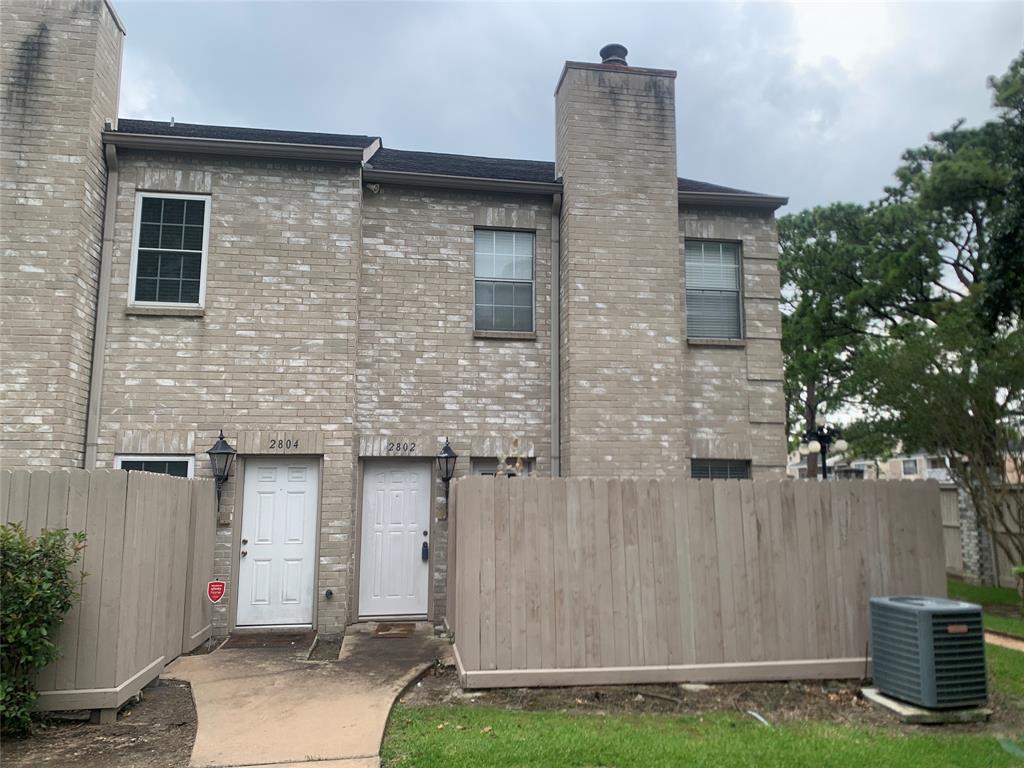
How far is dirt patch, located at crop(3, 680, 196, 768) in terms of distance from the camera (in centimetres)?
452

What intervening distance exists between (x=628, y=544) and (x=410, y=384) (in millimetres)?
4067

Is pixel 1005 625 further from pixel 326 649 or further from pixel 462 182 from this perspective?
pixel 462 182

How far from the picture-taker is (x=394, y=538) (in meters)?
9.02

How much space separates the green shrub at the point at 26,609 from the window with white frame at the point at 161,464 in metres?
3.39

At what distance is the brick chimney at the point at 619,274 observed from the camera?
9102mm

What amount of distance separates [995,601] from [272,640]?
13008 millimetres

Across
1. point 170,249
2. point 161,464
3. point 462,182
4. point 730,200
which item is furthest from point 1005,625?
point 170,249

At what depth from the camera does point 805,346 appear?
22.9 meters

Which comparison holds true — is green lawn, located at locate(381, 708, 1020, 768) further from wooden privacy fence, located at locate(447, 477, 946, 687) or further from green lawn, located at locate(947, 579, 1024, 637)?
green lawn, located at locate(947, 579, 1024, 637)

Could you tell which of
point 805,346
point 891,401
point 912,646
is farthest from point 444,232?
point 805,346

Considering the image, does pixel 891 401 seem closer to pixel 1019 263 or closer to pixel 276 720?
pixel 1019 263

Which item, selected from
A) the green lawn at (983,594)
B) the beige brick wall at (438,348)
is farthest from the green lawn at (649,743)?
the green lawn at (983,594)

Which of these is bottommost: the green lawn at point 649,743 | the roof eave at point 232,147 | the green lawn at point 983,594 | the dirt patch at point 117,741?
the green lawn at point 983,594

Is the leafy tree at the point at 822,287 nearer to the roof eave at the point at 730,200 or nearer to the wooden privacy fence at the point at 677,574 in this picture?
the roof eave at the point at 730,200
